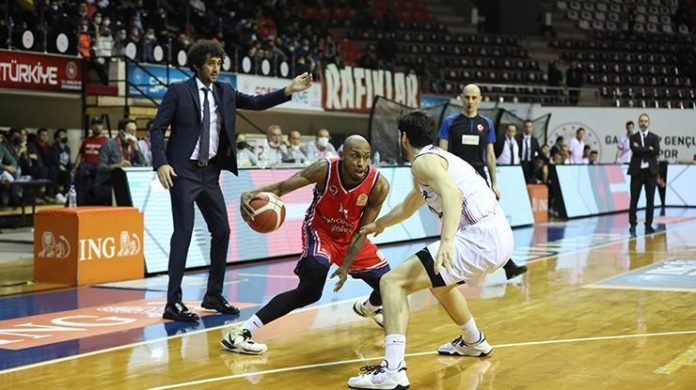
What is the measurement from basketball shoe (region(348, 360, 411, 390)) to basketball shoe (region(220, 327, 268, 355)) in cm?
117

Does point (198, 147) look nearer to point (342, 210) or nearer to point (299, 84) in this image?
point (299, 84)

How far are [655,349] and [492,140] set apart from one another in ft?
15.4

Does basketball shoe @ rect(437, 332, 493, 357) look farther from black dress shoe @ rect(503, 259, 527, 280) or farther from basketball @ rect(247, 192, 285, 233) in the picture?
black dress shoe @ rect(503, 259, 527, 280)

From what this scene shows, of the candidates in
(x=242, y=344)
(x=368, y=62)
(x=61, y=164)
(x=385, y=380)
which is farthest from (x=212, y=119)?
(x=368, y=62)

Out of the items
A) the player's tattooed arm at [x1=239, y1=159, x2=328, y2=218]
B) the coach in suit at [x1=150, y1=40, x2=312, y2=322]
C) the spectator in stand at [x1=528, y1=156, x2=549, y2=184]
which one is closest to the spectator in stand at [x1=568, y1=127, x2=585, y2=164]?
the spectator in stand at [x1=528, y1=156, x2=549, y2=184]

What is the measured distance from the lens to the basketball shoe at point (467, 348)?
6605mm

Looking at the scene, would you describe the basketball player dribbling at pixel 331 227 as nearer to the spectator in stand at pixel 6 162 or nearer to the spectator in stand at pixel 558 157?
the spectator in stand at pixel 6 162

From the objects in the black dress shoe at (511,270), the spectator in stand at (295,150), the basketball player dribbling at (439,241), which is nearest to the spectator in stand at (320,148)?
the spectator in stand at (295,150)

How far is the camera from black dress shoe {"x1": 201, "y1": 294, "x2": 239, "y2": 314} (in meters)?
8.36

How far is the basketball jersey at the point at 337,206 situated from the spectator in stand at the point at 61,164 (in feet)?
42.3

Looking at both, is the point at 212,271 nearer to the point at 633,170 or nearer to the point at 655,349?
the point at 655,349

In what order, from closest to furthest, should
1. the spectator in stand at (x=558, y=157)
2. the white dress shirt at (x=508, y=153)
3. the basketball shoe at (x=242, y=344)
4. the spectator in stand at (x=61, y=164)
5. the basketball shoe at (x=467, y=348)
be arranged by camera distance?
the basketball shoe at (x=467, y=348) < the basketball shoe at (x=242, y=344) < the spectator in stand at (x=61, y=164) < the white dress shirt at (x=508, y=153) < the spectator in stand at (x=558, y=157)

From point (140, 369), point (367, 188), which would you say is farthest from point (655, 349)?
point (140, 369)

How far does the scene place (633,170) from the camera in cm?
1736
